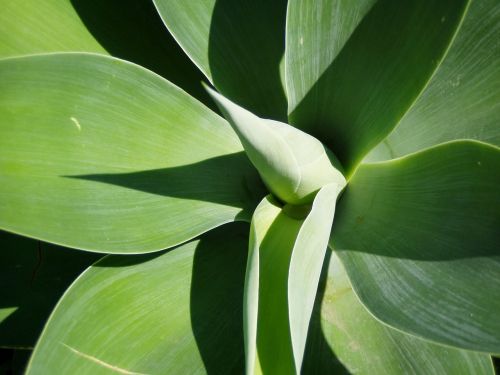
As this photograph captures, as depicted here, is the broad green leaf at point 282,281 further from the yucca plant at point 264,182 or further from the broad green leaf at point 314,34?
the broad green leaf at point 314,34

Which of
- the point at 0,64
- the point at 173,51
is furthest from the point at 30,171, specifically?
the point at 173,51

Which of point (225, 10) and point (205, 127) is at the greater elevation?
point (225, 10)

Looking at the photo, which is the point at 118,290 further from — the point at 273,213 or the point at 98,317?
the point at 273,213

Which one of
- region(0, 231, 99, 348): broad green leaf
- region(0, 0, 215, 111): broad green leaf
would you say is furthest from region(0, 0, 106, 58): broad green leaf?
region(0, 231, 99, 348): broad green leaf

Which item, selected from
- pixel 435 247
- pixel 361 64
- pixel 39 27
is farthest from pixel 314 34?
pixel 39 27

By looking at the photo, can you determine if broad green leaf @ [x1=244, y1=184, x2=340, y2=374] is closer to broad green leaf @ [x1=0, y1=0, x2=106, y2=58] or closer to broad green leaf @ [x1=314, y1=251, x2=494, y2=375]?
broad green leaf @ [x1=314, y1=251, x2=494, y2=375]

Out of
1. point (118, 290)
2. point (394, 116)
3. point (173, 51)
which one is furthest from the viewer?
point (173, 51)

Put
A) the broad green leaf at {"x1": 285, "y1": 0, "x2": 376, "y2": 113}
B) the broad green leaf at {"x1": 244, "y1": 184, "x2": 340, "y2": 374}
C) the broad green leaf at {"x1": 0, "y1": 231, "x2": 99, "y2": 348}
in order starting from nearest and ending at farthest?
the broad green leaf at {"x1": 244, "y1": 184, "x2": 340, "y2": 374} → the broad green leaf at {"x1": 285, "y1": 0, "x2": 376, "y2": 113} → the broad green leaf at {"x1": 0, "y1": 231, "x2": 99, "y2": 348}
